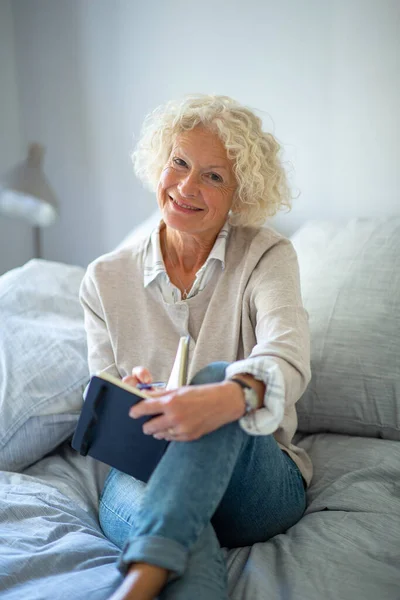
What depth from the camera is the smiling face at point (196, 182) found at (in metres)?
1.39

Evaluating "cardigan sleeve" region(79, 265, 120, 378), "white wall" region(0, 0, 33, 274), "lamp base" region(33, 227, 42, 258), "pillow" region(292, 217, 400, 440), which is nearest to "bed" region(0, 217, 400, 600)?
"pillow" region(292, 217, 400, 440)

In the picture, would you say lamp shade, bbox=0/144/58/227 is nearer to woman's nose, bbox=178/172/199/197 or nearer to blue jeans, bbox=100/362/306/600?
woman's nose, bbox=178/172/199/197

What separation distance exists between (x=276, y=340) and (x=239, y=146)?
0.44 meters

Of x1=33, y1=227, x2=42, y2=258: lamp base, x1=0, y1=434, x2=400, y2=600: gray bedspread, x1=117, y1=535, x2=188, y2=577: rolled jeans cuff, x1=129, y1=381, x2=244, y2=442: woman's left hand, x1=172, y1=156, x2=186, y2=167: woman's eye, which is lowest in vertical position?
x1=0, y1=434, x2=400, y2=600: gray bedspread

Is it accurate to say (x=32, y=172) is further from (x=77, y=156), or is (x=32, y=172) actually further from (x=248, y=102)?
(x=248, y=102)

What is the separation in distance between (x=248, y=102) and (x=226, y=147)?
0.75m

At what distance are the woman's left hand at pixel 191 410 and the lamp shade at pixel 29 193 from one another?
123 cm

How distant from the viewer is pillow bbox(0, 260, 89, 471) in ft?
4.63

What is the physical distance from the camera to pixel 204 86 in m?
2.12

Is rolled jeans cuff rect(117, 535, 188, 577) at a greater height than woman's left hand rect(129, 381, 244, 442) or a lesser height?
lesser

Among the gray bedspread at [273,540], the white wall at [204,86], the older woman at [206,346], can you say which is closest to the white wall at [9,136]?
the white wall at [204,86]

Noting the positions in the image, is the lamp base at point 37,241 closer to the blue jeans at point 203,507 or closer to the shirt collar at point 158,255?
the shirt collar at point 158,255

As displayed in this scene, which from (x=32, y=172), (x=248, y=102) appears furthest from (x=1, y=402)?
(x=248, y=102)

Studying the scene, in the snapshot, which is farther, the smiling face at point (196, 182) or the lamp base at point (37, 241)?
the lamp base at point (37, 241)
